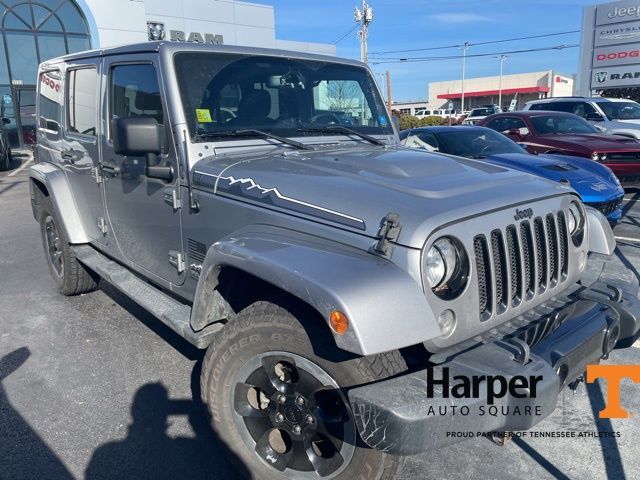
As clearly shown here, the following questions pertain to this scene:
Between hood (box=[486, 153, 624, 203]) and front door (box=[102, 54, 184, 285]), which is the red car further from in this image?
front door (box=[102, 54, 184, 285])

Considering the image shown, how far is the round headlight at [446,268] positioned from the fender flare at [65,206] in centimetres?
348

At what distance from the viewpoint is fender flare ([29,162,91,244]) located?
4.75m

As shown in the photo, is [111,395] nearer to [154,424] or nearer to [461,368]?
[154,424]

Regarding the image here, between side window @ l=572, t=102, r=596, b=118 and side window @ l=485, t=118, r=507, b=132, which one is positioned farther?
side window @ l=572, t=102, r=596, b=118

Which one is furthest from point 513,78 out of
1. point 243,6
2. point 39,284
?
point 39,284

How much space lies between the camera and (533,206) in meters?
2.68

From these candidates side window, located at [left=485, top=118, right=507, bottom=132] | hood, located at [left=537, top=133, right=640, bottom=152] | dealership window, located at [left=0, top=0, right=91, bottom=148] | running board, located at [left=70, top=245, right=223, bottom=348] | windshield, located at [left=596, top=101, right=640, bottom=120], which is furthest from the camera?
dealership window, located at [left=0, top=0, right=91, bottom=148]

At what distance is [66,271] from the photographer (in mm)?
5191

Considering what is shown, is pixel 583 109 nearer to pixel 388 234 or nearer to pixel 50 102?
pixel 50 102

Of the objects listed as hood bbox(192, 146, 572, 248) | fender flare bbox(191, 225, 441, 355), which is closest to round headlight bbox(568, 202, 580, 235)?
hood bbox(192, 146, 572, 248)

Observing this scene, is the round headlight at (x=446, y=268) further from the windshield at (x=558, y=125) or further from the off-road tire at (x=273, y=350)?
the windshield at (x=558, y=125)

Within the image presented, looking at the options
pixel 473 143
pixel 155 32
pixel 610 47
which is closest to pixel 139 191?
pixel 155 32

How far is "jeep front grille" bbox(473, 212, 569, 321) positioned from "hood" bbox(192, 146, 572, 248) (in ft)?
0.46

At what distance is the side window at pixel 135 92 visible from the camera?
3354 millimetres
